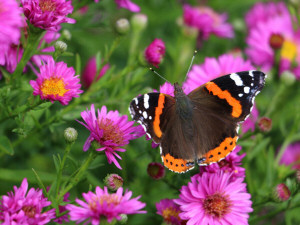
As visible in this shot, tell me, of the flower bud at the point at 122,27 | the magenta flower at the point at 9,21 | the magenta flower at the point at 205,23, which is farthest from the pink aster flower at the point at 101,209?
the magenta flower at the point at 205,23

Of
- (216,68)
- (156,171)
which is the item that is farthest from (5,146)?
(216,68)

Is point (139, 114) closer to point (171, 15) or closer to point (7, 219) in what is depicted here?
point (7, 219)

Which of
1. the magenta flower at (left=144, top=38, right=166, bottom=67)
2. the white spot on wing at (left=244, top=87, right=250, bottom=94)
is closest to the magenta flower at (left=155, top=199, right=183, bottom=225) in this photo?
the white spot on wing at (left=244, top=87, right=250, bottom=94)

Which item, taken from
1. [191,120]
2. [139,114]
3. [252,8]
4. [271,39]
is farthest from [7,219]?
[252,8]

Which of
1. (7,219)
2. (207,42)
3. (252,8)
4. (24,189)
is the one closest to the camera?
(7,219)

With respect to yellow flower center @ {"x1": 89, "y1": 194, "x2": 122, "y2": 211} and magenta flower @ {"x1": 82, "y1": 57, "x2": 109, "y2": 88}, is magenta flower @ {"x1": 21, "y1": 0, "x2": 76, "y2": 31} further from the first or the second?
magenta flower @ {"x1": 82, "y1": 57, "x2": 109, "y2": 88}
